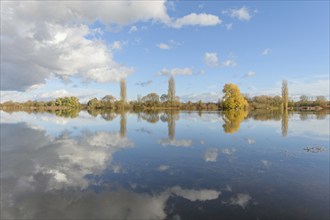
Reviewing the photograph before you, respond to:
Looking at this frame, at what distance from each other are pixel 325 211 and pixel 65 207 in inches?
235

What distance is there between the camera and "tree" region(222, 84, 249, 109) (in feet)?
230

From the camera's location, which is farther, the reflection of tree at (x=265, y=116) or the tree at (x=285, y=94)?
the tree at (x=285, y=94)

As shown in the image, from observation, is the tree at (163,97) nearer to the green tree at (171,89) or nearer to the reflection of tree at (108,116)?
the green tree at (171,89)

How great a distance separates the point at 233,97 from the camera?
70.6 m

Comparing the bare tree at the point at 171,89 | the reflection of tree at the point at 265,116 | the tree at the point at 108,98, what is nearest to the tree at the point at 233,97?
the reflection of tree at the point at 265,116

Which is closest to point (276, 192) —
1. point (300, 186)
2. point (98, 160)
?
point (300, 186)

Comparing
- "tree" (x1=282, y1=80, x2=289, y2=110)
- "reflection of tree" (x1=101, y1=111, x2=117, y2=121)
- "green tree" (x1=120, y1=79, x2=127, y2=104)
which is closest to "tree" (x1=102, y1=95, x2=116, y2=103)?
"green tree" (x1=120, y1=79, x2=127, y2=104)

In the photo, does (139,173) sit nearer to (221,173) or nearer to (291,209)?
(221,173)

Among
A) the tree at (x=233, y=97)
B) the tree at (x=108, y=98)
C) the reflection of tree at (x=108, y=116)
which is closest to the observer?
the reflection of tree at (x=108, y=116)

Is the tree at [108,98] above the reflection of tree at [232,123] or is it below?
above

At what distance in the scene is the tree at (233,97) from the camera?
230ft

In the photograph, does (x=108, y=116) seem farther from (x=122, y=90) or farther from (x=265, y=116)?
(x=122, y=90)

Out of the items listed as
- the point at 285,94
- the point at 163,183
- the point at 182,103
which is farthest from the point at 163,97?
the point at 163,183

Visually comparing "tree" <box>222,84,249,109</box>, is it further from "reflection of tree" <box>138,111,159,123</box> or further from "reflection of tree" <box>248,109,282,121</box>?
"reflection of tree" <box>138,111,159,123</box>
